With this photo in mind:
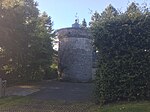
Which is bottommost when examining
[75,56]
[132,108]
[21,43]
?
[132,108]

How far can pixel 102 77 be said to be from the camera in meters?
12.8

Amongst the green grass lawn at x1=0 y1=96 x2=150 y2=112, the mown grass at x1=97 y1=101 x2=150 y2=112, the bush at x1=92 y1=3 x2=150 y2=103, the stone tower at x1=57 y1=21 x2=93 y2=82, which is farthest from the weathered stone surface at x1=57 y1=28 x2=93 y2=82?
the mown grass at x1=97 y1=101 x2=150 y2=112

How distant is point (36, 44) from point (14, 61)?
246cm

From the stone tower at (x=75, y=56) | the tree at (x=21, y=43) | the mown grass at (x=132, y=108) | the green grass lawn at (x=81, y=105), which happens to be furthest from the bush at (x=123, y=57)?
the stone tower at (x=75, y=56)

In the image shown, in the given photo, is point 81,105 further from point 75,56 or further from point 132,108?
point 75,56

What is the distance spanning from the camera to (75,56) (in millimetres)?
31047

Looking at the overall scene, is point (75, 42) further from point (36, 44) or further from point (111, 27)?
point (111, 27)

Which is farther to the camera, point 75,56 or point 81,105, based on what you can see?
point 75,56

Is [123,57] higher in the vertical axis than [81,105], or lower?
higher

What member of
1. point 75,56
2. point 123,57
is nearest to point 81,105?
point 123,57

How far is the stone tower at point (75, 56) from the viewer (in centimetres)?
3066

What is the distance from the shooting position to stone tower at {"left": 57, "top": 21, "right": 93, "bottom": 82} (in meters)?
30.7

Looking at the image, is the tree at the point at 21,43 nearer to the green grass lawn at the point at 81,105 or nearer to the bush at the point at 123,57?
the green grass lawn at the point at 81,105

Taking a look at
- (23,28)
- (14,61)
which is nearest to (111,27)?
(23,28)
